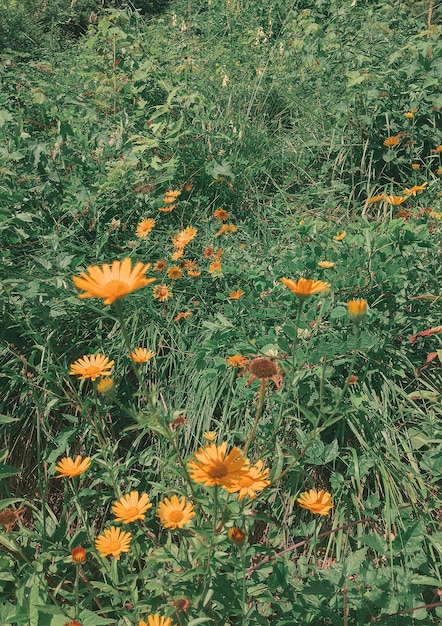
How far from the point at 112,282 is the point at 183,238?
135cm

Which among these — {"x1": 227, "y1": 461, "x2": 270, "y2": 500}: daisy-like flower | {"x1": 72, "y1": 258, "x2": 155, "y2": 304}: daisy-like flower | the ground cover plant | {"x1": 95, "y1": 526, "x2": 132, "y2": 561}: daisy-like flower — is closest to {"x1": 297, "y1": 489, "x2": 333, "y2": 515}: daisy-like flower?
the ground cover plant

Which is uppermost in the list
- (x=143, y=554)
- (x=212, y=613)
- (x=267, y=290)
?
(x=267, y=290)

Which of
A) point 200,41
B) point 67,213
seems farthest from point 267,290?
point 200,41

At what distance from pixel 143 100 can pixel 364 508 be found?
2368 millimetres

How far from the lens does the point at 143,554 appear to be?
4.49 feet

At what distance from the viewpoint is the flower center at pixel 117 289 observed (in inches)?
33.4

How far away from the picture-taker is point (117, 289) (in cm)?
85

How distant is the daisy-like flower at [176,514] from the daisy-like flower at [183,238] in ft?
3.95

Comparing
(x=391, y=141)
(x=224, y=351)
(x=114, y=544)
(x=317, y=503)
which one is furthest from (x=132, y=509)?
(x=391, y=141)

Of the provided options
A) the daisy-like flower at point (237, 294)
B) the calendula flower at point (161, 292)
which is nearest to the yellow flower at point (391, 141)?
the daisy-like flower at point (237, 294)

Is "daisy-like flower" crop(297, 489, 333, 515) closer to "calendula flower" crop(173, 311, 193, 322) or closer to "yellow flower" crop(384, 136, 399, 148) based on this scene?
"calendula flower" crop(173, 311, 193, 322)

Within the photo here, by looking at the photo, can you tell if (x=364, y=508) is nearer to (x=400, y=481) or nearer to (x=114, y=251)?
(x=400, y=481)

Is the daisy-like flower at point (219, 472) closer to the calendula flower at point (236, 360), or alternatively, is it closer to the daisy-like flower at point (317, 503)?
the daisy-like flower at point (317, 503)

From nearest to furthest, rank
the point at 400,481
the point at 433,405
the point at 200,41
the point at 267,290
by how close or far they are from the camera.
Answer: the point at 400,481
the point at 433,405
the point at 267,290
the point at 200,41
